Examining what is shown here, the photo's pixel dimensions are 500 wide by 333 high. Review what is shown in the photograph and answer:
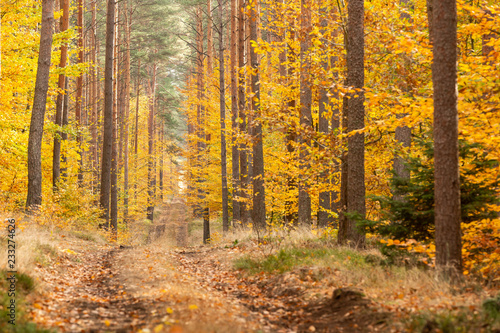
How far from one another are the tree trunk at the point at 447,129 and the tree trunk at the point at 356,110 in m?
2.85

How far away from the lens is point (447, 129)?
18.4ft

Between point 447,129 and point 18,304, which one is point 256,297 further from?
A: point 447,129

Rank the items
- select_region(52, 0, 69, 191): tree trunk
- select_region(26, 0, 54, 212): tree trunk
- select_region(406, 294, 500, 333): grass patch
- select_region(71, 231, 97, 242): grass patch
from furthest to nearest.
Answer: select_region(52, 0, 69, 191): tree trunk
select_region(71, 231, 97, 242): grass patch
select_region(26, 0, 54, 212): tree trunk
select_region(406, 294, 500, 333): grass patch

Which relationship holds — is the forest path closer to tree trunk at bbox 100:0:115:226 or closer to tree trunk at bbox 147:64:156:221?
tree trunk at bbox 100:0:115:226

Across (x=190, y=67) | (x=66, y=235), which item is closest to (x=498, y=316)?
(x=66, y=235)

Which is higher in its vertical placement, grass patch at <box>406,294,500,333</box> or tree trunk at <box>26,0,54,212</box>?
tree trunk at <box>26,0,54,212</box>

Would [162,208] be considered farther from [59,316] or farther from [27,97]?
[59,316]

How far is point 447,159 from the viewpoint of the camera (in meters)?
5.62

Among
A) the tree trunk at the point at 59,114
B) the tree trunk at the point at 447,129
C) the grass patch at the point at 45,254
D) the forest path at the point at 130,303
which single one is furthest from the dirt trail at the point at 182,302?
the tree trunk at the point at 59,114

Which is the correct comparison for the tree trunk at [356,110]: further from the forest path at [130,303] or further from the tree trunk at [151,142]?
the tree trunk at [151,142]

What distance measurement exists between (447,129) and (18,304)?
6.34 metres

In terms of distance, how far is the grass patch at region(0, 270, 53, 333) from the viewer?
4098mm

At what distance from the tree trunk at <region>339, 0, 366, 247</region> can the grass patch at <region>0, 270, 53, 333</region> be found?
6405 millimetres

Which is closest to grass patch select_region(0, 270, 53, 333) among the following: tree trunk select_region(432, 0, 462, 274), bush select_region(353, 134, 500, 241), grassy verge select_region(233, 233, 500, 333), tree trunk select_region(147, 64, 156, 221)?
grassy verge select_region(233, 233, 500, 333)
